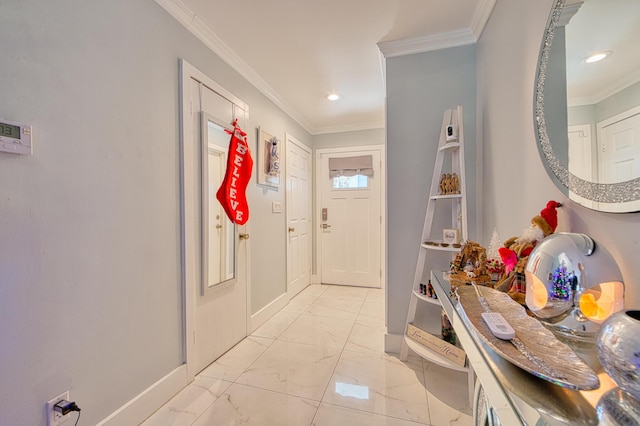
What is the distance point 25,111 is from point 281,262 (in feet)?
7.96

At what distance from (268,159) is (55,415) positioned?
2285mm

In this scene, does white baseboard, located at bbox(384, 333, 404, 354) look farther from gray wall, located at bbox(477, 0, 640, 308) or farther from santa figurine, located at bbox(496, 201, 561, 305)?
santa figurine, located at bbox(496, 201, 561, 305)

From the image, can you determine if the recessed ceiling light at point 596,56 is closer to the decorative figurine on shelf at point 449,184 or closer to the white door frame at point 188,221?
the decorative figurine on shelf at point 449,184

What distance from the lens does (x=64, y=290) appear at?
111 cm

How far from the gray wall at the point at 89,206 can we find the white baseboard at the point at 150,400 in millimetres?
38

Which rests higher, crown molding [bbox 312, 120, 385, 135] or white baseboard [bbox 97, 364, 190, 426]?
crown molding [bbox 312, 120, 385, 135]

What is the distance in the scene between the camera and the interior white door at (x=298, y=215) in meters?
3.31

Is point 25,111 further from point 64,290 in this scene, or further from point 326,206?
point 326,206

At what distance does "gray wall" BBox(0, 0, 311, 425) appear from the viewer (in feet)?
3.23

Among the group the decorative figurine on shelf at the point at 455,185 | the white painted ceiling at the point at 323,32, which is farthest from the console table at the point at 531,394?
the decorative figurine on shelf at the point at 455,185

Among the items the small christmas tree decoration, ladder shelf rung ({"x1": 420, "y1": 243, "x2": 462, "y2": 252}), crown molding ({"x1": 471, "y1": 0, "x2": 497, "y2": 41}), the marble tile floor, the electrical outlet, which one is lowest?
the marble tile floor

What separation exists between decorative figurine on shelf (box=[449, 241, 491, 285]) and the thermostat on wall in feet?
6.00

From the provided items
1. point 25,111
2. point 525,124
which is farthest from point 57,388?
point 525,124

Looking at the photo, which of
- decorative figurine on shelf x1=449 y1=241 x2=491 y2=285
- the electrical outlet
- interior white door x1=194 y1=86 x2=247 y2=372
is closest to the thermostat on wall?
interior white door x1=194 y1=86 x2=247 y2=372
